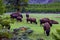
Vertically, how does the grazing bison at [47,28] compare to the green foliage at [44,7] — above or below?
below

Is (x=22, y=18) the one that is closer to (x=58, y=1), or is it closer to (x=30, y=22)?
(x=30, y=22)

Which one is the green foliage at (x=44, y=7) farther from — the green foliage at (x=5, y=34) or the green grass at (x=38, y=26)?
the green foliage at (x=5, y=34)

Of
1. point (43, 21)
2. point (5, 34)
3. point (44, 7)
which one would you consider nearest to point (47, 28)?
point (43, 21)

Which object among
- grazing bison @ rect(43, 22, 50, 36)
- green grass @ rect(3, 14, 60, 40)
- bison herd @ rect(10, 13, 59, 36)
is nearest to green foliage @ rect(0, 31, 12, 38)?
green grass @ rect(3, 14, 60, 40)

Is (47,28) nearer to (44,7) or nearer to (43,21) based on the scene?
(43,21)

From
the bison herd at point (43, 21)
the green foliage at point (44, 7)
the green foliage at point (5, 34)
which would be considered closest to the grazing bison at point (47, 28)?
the bison herd at point (43, 21)

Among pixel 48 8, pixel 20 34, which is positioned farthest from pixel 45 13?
pixel 20 34

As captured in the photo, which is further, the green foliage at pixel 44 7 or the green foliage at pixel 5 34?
the green foliage at pixel 44 7

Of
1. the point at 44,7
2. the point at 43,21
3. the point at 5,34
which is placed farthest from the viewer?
the point at 44,7

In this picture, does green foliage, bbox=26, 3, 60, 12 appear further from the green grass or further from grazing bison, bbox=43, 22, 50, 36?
grazing bison, bbox=43, 22, 50, 36

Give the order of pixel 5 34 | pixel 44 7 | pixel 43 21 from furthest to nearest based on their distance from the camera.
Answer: pixel 44 7
pixel 43 21
pixel 5 34

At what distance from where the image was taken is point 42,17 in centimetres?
391

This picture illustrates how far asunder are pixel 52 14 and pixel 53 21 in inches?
6.1

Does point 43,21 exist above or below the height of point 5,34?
above
